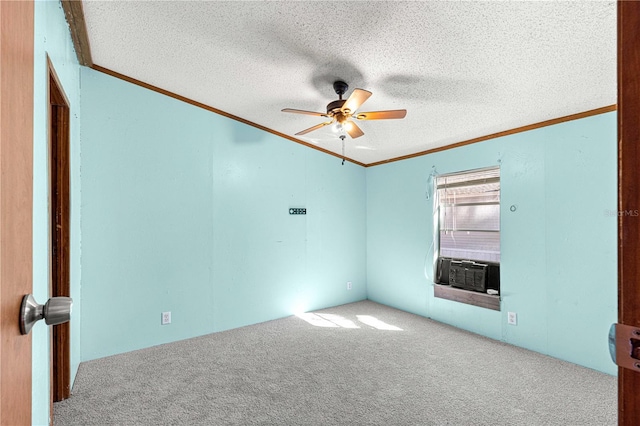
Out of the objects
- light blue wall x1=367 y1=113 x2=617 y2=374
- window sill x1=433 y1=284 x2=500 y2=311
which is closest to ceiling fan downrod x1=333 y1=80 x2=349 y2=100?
light blue wall x1=367 y1=113 x2=617 y2=374

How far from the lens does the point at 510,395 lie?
2.22m

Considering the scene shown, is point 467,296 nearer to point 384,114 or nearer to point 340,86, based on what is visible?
point 384,114

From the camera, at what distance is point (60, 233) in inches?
84.9

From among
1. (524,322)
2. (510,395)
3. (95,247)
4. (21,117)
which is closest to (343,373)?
(510,395)

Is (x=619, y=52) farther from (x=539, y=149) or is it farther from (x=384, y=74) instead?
(x=539, y=149)

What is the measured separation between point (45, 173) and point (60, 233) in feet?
2.97

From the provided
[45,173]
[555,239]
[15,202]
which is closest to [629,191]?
[15,202]

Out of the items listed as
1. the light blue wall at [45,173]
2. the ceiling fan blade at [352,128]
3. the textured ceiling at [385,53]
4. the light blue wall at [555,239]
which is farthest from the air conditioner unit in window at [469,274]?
the light blue wall at [45,173]

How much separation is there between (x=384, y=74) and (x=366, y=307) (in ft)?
10.4

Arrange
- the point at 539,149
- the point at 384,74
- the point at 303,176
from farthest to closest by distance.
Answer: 1. the point at 303,176
2. the point at 539,149
3. the point at 384,74

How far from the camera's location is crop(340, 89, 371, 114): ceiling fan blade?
213cm

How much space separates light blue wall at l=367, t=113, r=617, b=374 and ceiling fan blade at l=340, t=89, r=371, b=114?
1793 millimetres

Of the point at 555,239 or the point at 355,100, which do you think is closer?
the point at 355,100

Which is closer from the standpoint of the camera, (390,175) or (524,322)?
(524,322)
